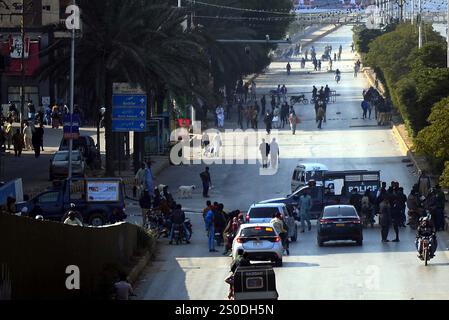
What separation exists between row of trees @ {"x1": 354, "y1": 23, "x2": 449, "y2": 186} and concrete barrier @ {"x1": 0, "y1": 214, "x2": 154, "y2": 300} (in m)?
12.4

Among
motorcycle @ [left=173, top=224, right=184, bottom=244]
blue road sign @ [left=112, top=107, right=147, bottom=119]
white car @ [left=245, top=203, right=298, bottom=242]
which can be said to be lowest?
→ motorcycle @ [left=173, top=224, right=184, bottom=244]

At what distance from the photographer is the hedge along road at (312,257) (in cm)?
3145

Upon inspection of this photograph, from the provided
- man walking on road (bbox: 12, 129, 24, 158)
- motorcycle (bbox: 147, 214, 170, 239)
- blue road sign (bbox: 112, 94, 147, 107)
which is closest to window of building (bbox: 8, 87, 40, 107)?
man walking on road (bbox: 12, 129, 24, 158)

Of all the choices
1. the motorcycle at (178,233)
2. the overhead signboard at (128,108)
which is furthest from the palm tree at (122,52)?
the motorcycle at (178,233)

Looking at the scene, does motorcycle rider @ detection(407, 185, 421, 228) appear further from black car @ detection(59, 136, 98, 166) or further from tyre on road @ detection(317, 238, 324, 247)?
black car @ detection(59, 136, 98, 166)

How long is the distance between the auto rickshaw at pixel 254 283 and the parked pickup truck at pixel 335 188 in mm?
19445

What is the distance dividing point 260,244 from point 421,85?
82.1 ft

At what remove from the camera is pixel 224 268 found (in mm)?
35875

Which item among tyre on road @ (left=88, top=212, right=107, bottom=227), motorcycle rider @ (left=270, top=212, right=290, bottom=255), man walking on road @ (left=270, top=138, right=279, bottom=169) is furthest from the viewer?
man walking on road @ (left=270, top=138, right=279, bottom=169)

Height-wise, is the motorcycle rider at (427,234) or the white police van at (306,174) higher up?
the white police van at (306,174)

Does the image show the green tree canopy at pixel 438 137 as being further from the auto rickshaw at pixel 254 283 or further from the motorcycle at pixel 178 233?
the auto rickshaw at pixel 254 283

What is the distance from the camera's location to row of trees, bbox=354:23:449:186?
43406 mm
